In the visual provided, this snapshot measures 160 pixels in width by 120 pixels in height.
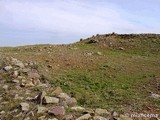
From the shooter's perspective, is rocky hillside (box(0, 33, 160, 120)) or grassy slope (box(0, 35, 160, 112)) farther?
grassy slope (box(0, 35, 160, 112))

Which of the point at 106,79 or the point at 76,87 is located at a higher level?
the point at 106,79

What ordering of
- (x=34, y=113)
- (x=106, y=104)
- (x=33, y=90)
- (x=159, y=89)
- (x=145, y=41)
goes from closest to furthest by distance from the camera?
(x=34, y=113) → (x=106, y=104) → (x=33, y=90) → (x=159, y=89) → (x=145, y=41)

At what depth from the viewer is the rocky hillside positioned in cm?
758

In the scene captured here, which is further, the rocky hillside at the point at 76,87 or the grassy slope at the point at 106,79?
the grassy slope at the point at 106,79

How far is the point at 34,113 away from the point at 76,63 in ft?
18.8

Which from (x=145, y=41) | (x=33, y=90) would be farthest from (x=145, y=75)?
(x=145, y=41)

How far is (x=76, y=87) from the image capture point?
1020 centimetres

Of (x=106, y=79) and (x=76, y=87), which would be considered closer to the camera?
(x=76, y=87)

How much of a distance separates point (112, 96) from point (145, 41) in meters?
11.6

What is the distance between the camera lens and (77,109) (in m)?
7.52

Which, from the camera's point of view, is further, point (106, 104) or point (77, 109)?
point (106, 104)

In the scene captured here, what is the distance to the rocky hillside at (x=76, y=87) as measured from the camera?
7.58 m

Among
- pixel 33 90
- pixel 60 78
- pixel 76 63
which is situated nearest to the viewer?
pixel 33 90

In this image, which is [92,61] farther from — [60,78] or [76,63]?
[60,78]
